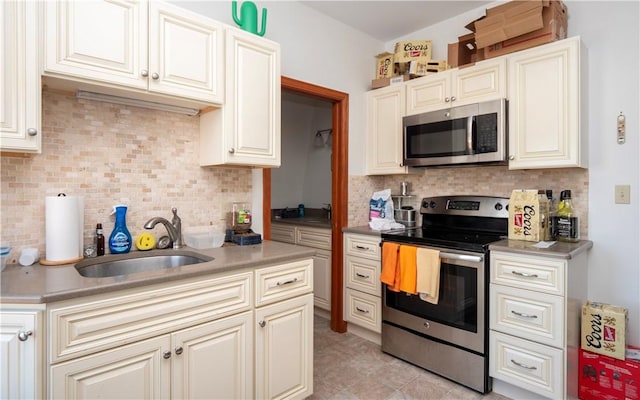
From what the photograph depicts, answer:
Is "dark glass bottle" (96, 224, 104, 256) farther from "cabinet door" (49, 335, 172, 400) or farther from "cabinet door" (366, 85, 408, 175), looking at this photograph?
"cabinet door" (366, 85, 408, 175)

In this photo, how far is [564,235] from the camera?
2174mm

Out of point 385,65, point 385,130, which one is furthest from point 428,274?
point 385,65

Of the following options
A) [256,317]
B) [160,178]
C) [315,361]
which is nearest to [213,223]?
[160,178]

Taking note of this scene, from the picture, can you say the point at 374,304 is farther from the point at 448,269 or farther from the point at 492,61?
the point at 492,61

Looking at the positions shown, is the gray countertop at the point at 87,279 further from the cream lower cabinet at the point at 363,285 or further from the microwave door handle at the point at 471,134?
the microwave door handle at the point at 471,134

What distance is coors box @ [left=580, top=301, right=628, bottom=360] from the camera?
1.88m

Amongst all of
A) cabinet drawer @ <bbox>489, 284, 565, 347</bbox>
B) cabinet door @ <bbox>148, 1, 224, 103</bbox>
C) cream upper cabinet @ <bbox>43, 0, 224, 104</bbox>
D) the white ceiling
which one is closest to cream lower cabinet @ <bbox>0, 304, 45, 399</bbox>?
cream upper cabinet @ <bbox>43, 0, 224, 104</bbox>

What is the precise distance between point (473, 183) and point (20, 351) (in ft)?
9.15

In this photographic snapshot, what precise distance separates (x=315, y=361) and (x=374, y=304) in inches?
24.4

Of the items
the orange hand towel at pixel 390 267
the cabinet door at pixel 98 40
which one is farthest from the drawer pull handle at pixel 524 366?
the cabinet door at pixel 98 40

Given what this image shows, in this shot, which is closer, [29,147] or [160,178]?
[29,147]

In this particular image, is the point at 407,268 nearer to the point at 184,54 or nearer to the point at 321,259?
the point at 321,259

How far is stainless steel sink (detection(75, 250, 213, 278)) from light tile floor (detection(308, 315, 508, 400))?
3.63ft

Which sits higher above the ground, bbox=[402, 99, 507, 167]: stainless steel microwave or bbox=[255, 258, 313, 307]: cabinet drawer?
bbox=[402, 99, 507, 167]: stainless steel microwave
